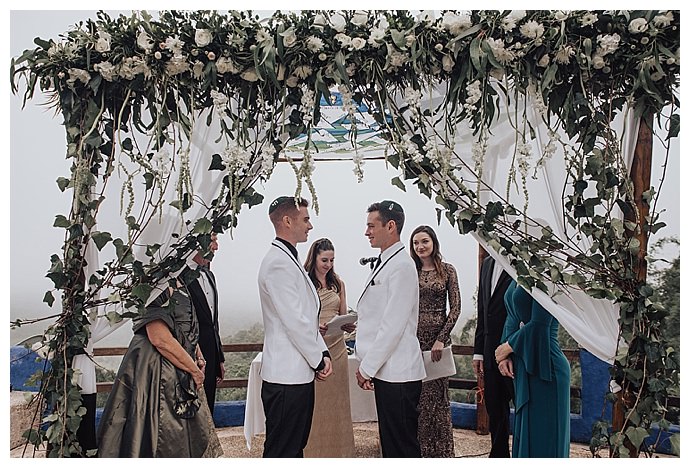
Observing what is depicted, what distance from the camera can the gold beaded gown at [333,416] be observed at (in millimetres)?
4277

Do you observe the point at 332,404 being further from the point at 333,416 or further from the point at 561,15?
the point at 561,15

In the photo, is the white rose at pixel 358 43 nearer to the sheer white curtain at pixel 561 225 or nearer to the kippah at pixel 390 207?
the sheer white curtain at pixel 561 225

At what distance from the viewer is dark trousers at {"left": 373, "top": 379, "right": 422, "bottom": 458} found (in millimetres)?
3727

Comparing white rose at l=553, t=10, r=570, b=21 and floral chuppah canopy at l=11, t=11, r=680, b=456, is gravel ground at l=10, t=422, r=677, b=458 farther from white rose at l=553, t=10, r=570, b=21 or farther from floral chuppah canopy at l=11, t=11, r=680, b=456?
white rose at l=553, t=10, r=570, b=21

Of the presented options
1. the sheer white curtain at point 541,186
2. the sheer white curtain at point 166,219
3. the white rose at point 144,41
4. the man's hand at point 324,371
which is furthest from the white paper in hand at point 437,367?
the white rose at point 144,41

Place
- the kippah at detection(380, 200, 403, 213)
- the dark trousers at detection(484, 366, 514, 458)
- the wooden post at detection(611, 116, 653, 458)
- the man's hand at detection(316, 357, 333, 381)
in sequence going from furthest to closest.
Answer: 1. the kippah at detection(380, 200, 403, 213)
2. the dark trousers at detection(484, 366, 514, 458)
3. the man's hand at detection(316, 357, 333, 381)
4. the wooden post at detection(611, 116, 653, 458)

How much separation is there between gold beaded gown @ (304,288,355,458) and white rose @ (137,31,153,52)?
230 centimetres

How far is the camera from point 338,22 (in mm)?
2941

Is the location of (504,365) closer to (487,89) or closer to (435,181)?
(435,181)

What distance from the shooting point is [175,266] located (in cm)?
317

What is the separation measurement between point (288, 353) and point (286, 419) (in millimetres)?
360

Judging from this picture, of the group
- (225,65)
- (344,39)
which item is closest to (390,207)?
(344,39)

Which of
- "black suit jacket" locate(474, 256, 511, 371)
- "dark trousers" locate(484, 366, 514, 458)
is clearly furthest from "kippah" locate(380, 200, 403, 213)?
"dark trousers" locate(484, 366, 514, 458)

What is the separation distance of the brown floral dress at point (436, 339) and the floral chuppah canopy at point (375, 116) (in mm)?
1312
